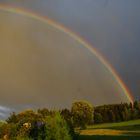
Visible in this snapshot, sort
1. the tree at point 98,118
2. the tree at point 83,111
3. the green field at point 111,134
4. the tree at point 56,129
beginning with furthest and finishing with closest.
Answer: the tree at point 98,118, the tree at point 83,111, the green field at point 111,134, the tree at point 56,129

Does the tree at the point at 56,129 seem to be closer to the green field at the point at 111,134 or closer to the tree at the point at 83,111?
the green field at the point at 111,134

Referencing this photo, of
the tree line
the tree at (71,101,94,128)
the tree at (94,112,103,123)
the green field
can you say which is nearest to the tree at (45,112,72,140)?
the tree line

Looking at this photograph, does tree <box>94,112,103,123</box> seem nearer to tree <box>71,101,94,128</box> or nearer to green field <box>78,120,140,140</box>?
tree <box>71,101,94,128</box>

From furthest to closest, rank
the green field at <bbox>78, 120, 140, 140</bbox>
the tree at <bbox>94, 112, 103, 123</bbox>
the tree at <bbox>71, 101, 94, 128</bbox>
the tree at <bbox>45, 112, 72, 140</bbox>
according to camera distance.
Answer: the tree at <bbox>94, 112, 103, 123</bbox> → the tree at <bbox>71, 101, 94, 128</bbox> → the green field at <bbox>78, 120, 140, 140</bbox> → the tree at <bbox>45, 112, 72, 140</bbox>

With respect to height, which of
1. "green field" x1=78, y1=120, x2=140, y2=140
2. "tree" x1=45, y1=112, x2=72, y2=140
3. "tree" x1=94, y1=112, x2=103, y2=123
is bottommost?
"tree" x1=45, y1=112, x2=72, y2=140

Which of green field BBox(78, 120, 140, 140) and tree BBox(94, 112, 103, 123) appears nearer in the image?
green field BBox(78, 120, 140, 140)

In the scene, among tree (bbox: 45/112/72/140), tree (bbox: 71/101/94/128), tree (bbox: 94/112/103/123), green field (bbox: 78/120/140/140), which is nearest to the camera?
tree (bbox: 45/112/72/140)

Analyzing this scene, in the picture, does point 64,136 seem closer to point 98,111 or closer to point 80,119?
point 80,119

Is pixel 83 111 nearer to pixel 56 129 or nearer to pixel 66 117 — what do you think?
pixel 66 117

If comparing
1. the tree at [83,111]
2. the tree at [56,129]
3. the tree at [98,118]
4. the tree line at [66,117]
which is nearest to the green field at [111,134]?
the tree line at [66,117]

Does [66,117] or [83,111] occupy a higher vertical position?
[83,111]

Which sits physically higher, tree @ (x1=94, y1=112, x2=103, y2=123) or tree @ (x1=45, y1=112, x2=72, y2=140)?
tree @ (x1=94, y1=112, x2=103, y2=123)

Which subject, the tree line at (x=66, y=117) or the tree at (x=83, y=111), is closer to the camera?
the tree line at (x=66, y=117)

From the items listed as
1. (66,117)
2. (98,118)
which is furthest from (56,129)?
(98,118)
